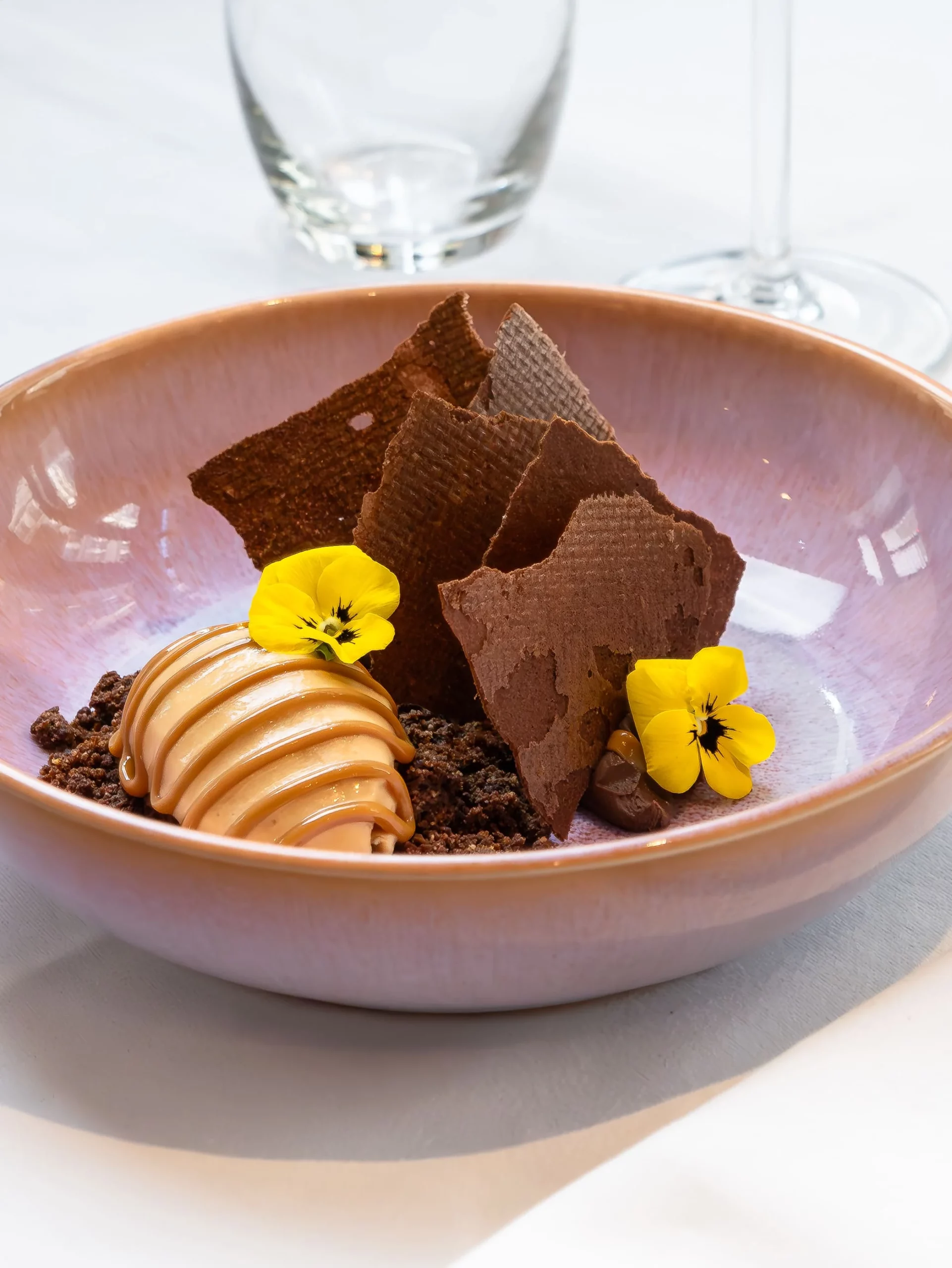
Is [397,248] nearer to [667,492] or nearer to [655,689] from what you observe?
[667,492]

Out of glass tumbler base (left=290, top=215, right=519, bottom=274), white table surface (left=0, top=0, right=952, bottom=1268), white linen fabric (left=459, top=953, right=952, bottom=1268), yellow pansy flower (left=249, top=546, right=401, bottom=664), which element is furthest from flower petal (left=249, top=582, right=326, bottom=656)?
glass tumbler base (left=290, top=215, right=519, bottom=274)

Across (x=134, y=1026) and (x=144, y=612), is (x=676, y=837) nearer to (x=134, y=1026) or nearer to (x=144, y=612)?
(x=134, y=1026)

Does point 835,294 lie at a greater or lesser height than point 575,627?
greater

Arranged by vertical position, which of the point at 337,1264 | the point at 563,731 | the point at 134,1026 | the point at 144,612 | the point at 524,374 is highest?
the point at 524,374

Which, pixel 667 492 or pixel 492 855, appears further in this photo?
pixel 667 492

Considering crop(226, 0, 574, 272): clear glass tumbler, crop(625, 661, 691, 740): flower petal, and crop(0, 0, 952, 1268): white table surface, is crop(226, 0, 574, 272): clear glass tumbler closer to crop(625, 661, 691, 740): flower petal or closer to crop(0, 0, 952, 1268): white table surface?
crop(625, 661, 691, 740): flower petal

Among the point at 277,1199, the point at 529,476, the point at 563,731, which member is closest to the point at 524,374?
the point at 529,476

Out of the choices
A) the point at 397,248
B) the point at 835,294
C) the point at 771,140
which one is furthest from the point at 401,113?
the point at 835,294
